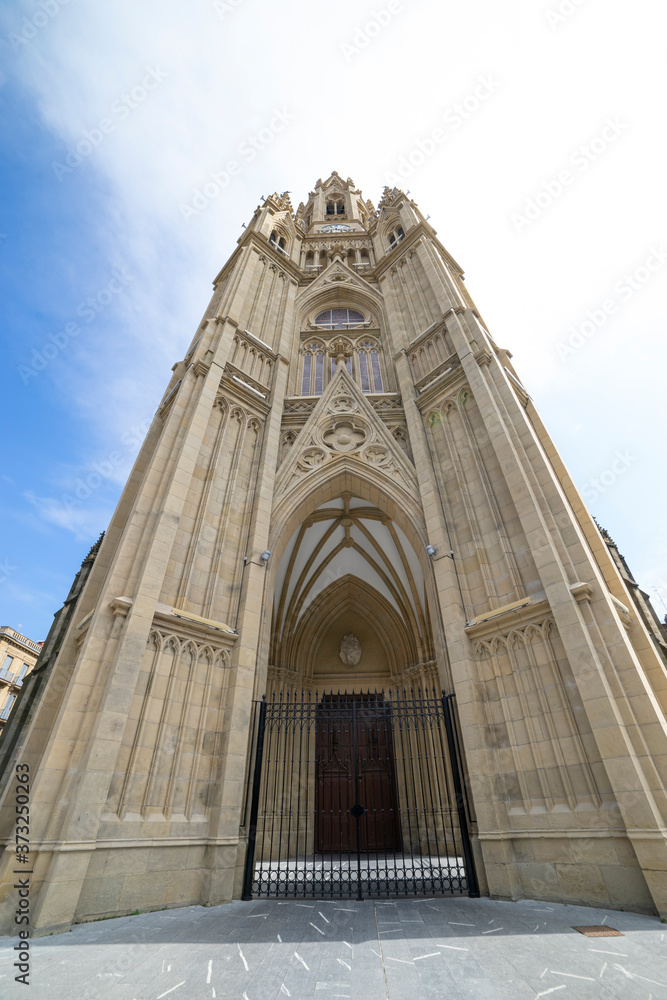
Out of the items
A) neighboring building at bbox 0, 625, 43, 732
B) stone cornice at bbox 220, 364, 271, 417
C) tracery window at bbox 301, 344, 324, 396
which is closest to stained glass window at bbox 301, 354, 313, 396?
tracery window at bbox 301, 344, 324, 396

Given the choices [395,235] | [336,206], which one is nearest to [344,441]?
[395,235]

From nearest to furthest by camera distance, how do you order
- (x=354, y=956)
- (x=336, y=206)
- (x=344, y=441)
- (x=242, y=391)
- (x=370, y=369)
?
(x=354, y=956) < (x=242, y=391) < (x=344, y=441) < (x=370, y=369) < (x=336, y=206)

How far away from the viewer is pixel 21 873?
5.71 m

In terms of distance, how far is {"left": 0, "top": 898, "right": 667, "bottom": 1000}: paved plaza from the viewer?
11.6 ft

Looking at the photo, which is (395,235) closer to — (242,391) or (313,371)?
(313,371)

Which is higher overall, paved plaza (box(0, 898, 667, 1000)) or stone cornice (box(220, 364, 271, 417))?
stone cornice (box(220, 364, 271, 417))

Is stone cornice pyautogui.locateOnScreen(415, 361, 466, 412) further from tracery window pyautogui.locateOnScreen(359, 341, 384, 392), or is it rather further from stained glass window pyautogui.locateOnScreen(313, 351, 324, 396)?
stained glass window pyautogui.locateOnScreen(313, 351, 324, 396)

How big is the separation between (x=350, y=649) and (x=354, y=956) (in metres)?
12.6

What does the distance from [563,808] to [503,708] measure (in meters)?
1.53

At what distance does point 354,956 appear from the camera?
14.1 ft

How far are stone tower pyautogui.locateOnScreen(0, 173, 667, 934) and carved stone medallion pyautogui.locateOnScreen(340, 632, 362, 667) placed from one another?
631 millimetres

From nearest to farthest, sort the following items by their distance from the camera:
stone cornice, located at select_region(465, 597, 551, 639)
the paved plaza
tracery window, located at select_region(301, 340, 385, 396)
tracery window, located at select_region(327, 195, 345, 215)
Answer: the paved plaza
stone cornice, located at select_region(465, 597, 551, 639)
tracery window, located at select_region(301, 340, 385, 396)
tracery window, located at select_region(327, 195, 345, 215)

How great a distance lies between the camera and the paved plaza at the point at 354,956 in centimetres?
353

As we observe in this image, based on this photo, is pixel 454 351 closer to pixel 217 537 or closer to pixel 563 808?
pixel 217 537
